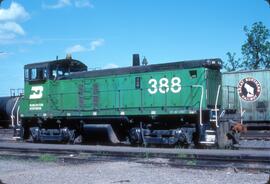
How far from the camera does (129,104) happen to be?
17.7m

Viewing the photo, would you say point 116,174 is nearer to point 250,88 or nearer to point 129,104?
point 129,104

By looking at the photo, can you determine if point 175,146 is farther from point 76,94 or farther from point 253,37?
point 253,37

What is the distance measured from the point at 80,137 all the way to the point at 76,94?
6.98ft

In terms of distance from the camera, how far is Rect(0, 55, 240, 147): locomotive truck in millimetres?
16156

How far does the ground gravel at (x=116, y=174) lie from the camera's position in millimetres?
8625

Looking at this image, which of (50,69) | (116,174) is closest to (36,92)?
(50,69)

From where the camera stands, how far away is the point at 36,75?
2006cm

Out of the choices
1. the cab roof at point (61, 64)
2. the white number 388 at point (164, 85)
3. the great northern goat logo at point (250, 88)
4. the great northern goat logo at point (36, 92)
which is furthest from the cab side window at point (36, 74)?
the great northern goat logo at point (250, 88)

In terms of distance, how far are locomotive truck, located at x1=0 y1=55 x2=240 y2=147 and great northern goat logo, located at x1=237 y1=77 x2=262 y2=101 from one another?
587 centimetres


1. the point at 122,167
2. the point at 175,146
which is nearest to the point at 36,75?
the point at 175,146

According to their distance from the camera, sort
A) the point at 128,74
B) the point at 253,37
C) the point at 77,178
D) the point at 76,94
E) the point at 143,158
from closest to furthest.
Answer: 1. the point at 77,178
2. the point at 143,158
3. the point at 128,74
4. the point at 76,94
5. the point at 253,37

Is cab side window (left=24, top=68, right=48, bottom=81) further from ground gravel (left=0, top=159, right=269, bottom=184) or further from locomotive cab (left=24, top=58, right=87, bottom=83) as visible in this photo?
ground gravel (left=0, top=159, right=269, bottom=184)

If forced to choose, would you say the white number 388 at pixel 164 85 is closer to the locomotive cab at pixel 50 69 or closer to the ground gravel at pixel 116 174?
the locomotive cab at pixel 50 69

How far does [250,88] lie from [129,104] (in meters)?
8.41
